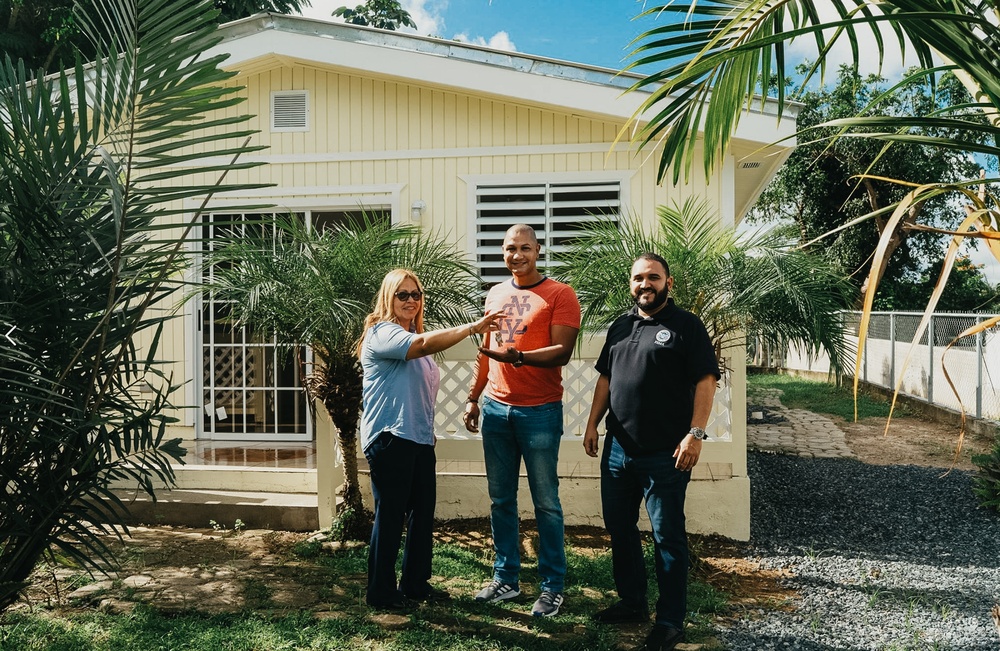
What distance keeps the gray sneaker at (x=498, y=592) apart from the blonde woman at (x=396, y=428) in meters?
0.39

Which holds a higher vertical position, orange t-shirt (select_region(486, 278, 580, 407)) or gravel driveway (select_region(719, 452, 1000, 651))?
orange t-shirt (select_region(486, 278, 580, 407))

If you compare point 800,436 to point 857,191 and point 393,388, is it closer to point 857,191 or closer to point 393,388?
point 393,388

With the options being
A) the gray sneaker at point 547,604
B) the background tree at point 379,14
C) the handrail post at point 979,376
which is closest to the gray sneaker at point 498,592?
the gray sneaker at point 547,604

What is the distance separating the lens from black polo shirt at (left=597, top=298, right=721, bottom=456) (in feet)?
12.4

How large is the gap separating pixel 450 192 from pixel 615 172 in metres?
1.61

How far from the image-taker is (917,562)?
541 cm

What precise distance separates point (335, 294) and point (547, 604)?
2.32 meters

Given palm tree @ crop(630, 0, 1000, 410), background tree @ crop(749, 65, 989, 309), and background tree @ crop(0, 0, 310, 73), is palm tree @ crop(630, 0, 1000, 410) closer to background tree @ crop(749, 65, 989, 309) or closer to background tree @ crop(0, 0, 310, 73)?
background tree @ crop(0, 0, 310, 73)

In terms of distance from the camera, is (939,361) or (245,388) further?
(939,361)

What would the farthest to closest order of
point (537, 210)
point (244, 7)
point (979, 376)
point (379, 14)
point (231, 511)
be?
1. point (379, 14)
2. point (244, 7)
3. point (979, 376)
4. point (537, 210)
5. point (231, 511)

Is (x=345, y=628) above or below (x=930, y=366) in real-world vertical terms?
below

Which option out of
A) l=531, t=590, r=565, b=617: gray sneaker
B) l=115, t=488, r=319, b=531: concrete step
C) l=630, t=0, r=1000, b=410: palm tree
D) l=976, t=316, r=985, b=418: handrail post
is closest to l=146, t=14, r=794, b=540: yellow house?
l=115, t=488, r=319, b=531: concrete step

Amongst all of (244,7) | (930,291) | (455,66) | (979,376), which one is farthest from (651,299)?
(930,291)

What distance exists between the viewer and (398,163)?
7.73 m
